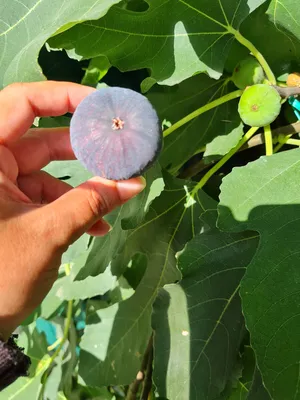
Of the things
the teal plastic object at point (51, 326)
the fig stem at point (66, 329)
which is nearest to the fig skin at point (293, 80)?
the fig stem at point (66, 329)

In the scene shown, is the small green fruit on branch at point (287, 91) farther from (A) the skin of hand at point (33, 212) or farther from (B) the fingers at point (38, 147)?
→ (B) the fingers at point (38, 147)

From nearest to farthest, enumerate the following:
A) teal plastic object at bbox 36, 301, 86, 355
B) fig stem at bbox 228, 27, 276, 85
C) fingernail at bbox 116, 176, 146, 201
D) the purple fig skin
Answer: the purple fig skin < fingernail at bbox 116, 176, 146, 201 < fig stem at bbox 228, 27, 276, 85 < teal plastic object at bbox 36, 301, 86, 355

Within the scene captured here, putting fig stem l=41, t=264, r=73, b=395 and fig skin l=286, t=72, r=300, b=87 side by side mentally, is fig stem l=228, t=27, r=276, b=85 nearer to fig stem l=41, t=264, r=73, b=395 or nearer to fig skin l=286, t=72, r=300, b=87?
fig skin l=286, t=72, r=300, b=87

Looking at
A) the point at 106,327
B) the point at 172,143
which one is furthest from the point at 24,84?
the point at 106,327

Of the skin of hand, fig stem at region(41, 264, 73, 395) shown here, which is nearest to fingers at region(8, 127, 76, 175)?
the skin of hand

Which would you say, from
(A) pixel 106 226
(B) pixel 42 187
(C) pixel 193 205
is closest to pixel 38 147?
(B) pixel 42 187

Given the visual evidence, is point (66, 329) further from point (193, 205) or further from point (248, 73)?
point (248, 73)
